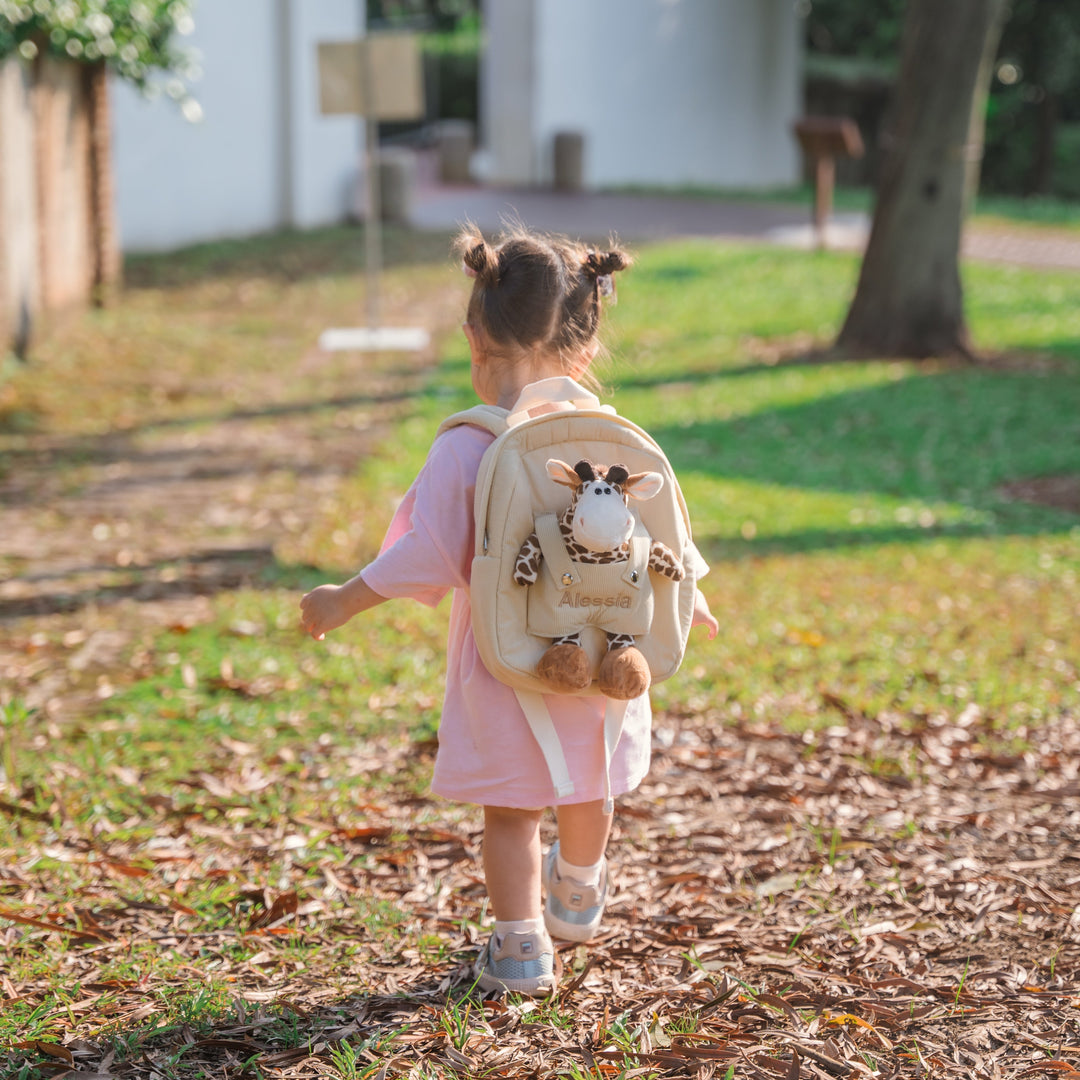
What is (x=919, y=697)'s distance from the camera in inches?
169

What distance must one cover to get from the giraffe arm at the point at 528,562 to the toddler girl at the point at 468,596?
0.48ft

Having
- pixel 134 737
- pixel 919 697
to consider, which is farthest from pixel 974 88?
pixel 134 737

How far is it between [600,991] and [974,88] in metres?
9.32

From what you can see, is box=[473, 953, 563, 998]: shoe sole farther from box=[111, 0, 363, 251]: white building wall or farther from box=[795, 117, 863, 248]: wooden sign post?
box=[795, 117, 863, 248]: wooden sign post

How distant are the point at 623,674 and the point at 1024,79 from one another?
2709 centimetres

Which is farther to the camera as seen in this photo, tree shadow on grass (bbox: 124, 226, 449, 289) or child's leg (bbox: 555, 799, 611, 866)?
tree shadow on grass (bbox: 124, 226, 449, 289)

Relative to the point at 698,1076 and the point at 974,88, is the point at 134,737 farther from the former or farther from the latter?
the point at 974,88

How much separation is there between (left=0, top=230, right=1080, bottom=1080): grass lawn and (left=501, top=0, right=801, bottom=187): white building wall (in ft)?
51.3

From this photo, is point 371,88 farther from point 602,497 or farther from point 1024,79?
point 1024,79

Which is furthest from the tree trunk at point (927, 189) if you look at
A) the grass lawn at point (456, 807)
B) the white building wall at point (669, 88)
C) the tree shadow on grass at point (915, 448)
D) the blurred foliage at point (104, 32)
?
the white building wall at point (669, 88)

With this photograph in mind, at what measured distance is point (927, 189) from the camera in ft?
34.2

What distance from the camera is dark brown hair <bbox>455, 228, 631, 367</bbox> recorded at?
2.41 meters

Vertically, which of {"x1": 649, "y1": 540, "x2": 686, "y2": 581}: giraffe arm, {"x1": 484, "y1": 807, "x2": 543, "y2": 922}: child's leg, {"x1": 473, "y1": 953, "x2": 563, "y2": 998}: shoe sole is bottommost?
{"x1": 473, "y1": 953, "x2": 563, "y2": 998}: shoe sole

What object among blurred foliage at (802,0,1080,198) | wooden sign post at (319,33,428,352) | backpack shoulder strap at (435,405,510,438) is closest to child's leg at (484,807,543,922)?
backpack shoulder strap at (435,405,510,438)
